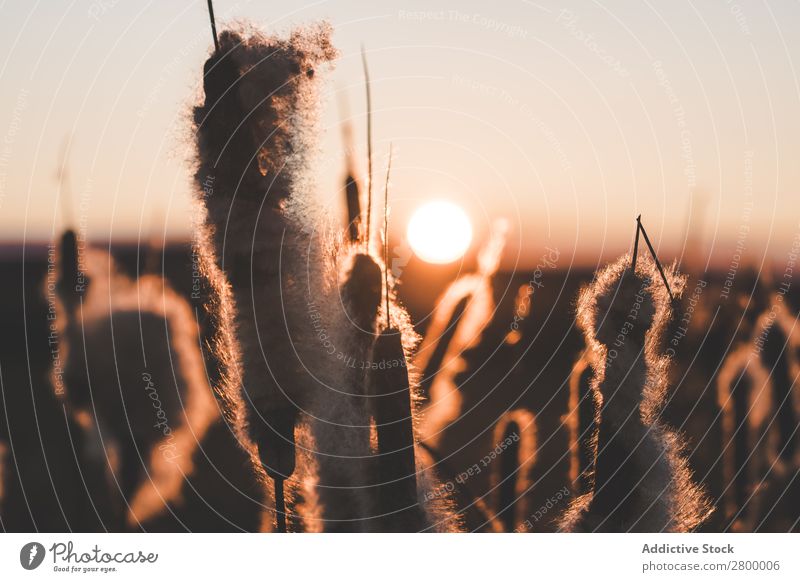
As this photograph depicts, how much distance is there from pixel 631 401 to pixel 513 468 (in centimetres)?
31

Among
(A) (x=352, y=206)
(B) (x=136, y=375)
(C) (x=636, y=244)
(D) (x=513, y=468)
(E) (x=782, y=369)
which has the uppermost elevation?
(A) (x=352, y=206)

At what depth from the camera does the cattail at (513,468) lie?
1.41 m

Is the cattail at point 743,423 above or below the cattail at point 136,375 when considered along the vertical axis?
below

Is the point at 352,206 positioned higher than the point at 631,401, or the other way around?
the point at 352,206

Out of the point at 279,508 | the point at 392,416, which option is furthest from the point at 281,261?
the point at 279,508

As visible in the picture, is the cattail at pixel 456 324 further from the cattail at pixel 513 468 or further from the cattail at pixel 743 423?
the cattail at pixel 743 423

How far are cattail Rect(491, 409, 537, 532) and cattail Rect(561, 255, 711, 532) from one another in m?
0.15

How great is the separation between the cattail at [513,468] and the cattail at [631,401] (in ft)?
0.51

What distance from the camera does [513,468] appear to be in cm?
141

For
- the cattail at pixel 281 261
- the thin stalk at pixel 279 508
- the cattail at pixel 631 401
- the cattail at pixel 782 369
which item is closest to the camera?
the cattail at pixel 281 261

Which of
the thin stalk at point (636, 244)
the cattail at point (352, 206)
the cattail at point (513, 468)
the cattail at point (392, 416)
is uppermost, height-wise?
A: the cattail at point (352, 206)

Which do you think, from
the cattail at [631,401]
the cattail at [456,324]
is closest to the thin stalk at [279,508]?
the cattail at [456,324]

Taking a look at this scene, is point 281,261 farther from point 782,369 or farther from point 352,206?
point 782,369
